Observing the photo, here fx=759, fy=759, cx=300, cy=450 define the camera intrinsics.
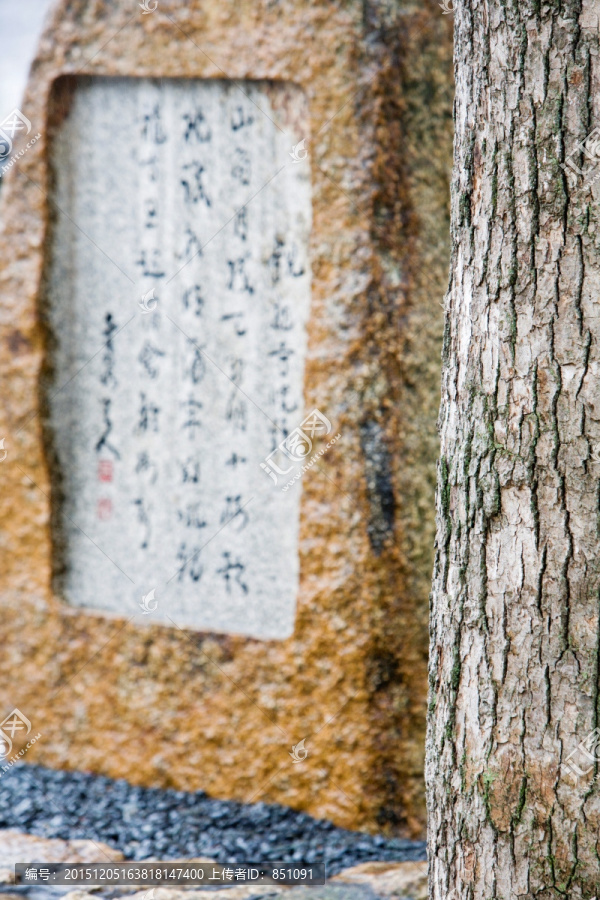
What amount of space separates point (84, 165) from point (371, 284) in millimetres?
1467

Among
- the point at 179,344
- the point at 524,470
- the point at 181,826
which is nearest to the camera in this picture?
the point at 524,470

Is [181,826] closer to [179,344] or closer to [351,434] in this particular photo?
[351,434]

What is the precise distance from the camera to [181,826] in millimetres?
2820

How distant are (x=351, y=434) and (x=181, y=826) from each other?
1588 millimetres

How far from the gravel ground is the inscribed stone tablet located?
2.25ft

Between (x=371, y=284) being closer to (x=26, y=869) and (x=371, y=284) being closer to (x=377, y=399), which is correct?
(x=377, y=399)

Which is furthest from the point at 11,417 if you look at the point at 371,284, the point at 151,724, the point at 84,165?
the point at 371,284

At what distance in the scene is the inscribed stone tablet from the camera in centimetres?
305

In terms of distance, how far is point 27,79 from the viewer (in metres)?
3.26

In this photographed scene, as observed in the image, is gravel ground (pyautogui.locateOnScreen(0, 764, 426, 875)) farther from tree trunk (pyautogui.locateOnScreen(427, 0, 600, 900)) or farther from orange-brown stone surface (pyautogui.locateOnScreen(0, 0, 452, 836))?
tree trunk (pyautogui.locateOnScreen(427, 0, 600, 900))

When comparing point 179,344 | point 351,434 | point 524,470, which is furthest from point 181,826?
point 524,470

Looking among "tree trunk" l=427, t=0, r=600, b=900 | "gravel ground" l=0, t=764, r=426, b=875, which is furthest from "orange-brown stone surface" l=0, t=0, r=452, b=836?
"tree trunk" l=427, t=0, r=600, b=900

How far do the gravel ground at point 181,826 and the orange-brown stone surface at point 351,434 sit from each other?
0.06m

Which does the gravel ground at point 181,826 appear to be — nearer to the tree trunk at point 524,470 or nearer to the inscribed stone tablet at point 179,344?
the inscribed stone tablet at point 179,344
